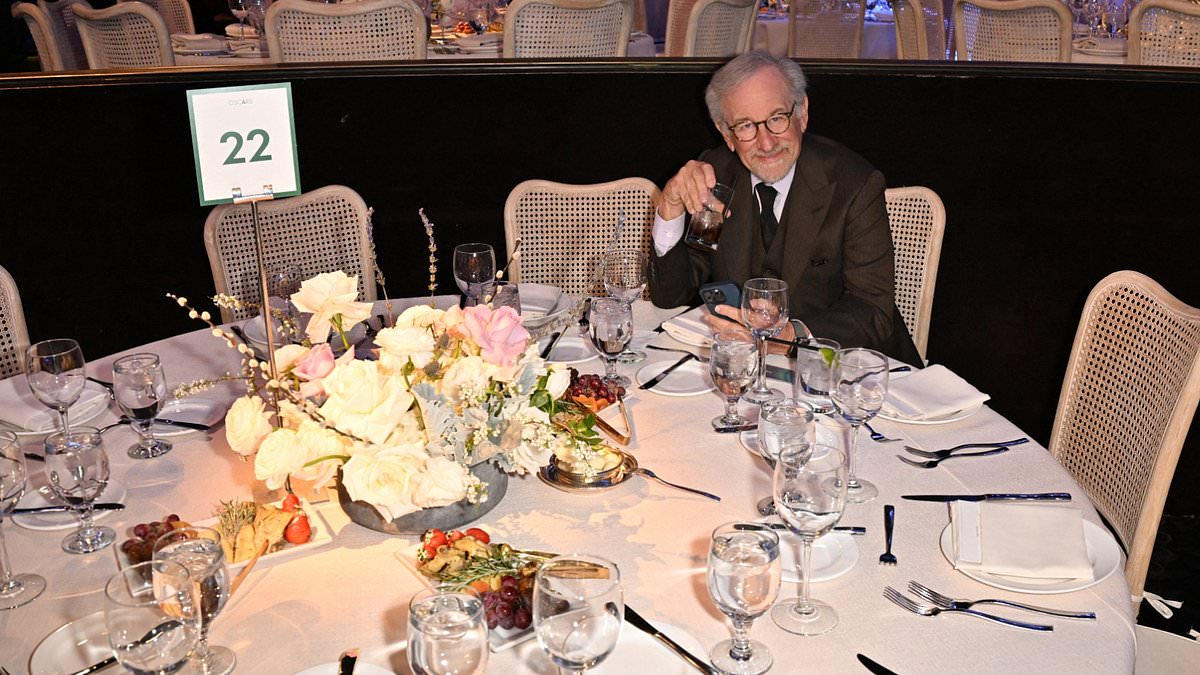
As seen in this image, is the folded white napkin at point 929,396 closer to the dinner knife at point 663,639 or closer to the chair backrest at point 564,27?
the dinner knife at point 663,639

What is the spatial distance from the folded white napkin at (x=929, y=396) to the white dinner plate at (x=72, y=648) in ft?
4.65

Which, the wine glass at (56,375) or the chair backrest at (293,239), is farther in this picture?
the chair backrest at (293,239)

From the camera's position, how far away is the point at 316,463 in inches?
64.7

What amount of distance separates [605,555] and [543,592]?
0.43 meters

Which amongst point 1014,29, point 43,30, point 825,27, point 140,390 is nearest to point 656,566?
point 140,390

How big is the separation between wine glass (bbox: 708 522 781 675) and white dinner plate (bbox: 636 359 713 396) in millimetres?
811

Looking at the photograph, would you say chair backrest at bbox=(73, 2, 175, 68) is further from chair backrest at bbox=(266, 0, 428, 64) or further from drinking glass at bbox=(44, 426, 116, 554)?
drinking glass at bbox=(44, 426, 116, 554)

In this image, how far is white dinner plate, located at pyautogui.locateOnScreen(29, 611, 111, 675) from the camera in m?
1.48

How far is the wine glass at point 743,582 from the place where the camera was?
1.39 meters

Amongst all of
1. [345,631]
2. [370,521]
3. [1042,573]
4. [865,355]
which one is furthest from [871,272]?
[345,631]

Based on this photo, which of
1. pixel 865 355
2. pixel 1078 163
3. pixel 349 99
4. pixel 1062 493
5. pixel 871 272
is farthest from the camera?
pixel 349 99

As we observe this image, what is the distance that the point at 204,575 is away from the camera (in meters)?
1.40

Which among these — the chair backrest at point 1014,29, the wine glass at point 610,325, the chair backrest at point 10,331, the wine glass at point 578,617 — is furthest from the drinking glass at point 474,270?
the chair backrest at point 1014,29

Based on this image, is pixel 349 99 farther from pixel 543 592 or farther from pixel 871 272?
pixel 543 592
